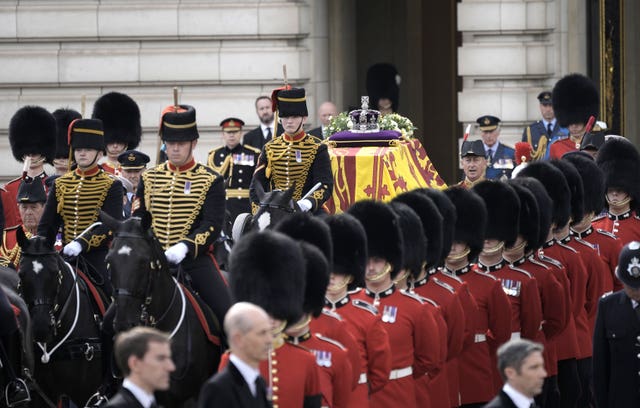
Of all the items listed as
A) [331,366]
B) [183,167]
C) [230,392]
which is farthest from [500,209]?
[230,392]

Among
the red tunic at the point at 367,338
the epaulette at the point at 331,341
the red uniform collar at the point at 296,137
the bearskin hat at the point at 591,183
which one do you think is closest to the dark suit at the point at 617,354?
the red tunic at the point at 367,338

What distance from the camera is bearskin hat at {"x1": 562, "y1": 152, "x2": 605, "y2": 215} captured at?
1402 cm

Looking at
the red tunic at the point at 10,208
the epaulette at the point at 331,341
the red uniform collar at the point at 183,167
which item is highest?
the red uniform collar at the point at 183,167

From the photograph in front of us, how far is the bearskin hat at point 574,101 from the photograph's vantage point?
1773 cm

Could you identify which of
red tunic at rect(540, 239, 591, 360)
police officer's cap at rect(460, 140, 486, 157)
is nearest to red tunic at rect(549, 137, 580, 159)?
police officer's cap at rect(460, 140, 486, 157)

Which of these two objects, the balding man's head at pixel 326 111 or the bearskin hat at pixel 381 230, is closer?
the bearskin hat at pixel 381 230

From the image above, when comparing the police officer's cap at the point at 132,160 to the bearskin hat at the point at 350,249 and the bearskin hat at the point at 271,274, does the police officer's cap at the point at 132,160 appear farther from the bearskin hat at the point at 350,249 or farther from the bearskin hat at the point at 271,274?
the bearskin hat at the point at 271,274

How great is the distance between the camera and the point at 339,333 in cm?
945

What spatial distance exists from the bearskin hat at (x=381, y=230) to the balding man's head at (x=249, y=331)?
2533 mm

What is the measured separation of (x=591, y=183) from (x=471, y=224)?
2.44 meters

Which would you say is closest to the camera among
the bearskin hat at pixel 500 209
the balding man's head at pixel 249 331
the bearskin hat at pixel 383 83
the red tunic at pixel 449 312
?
the balding man's head at pixel 249 331

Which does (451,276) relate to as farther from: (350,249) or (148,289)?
(148,289)

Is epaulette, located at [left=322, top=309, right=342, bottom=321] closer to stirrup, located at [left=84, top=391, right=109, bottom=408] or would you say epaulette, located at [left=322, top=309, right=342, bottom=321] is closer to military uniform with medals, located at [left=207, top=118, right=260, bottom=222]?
stirrup, located at [left=84, top=391, right=109, bottom=408]

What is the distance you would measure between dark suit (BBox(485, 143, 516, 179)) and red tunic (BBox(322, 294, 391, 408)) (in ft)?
28.9
